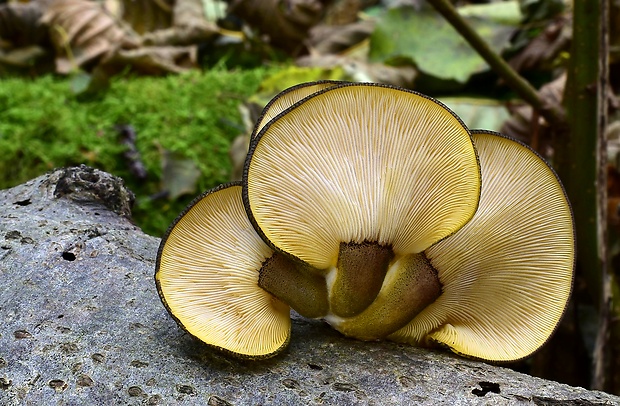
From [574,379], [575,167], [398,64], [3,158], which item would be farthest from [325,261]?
[398,64]

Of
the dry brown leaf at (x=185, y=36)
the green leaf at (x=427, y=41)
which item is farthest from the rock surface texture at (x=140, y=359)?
the dry brown leaf at (x=185, y=36)

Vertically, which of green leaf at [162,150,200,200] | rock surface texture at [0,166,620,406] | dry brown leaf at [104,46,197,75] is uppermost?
rock surface texture at [0,166,620,406]

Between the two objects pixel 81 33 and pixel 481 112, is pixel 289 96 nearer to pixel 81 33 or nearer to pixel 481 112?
pixel 481 112

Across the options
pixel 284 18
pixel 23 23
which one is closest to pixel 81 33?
pixel 23 23

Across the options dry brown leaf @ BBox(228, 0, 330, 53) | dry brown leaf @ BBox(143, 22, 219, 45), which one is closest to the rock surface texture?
dry brown leaf @ BBox(143, 22, 219, 45)

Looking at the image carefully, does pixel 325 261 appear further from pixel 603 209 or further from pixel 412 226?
pixel 603 209

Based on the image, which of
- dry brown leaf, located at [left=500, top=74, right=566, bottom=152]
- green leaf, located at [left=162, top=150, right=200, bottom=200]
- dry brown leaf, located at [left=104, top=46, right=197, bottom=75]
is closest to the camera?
dry brown leaf, located at [left=500, top=74, right=566, bottom=152]

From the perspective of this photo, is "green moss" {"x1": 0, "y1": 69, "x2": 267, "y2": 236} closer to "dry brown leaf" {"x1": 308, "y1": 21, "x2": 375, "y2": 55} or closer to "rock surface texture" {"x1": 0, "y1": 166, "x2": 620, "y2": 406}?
"dry brown leaf" {"x1": 308, "y1": 21, "x2": 375, "y2": 55}
